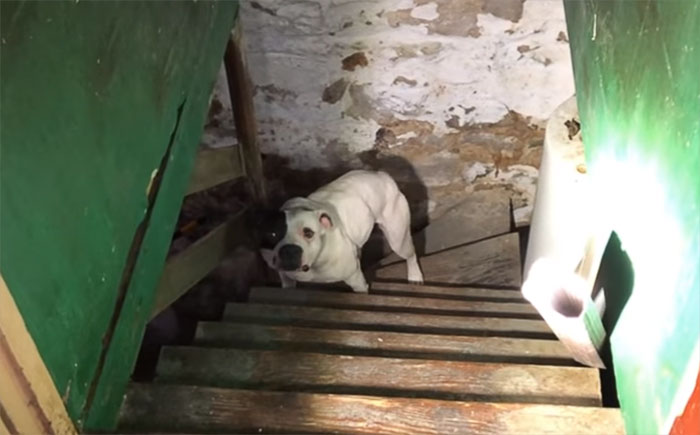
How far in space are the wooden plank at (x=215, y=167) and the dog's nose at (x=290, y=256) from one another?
1.11ft

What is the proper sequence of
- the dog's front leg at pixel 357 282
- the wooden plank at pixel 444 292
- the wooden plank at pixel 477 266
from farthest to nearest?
1. the wooden plank at pixel 477 266
2. the wooden plank at pixel 444 292
3. the dog's front leg at pixel 357 282

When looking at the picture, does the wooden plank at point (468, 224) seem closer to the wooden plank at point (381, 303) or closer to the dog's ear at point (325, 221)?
the wooden plank at point (381, 303)

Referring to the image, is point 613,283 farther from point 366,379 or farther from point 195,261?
point 195,261

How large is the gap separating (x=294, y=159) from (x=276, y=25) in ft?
2.24

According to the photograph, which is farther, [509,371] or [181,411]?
[509,371]

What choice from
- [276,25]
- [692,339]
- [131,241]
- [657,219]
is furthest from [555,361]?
[276,25]

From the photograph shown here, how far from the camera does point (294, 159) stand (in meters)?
3.19

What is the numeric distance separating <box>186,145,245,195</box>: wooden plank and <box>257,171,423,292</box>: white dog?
9.5 inches

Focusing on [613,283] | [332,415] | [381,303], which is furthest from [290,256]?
[613,283]

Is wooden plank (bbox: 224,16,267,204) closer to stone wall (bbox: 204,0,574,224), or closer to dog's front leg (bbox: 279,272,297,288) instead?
stone wall (bbox: 204,0,574,224)

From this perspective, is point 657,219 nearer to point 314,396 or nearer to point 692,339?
point 692,339

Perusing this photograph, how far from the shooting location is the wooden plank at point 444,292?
301 centimetres

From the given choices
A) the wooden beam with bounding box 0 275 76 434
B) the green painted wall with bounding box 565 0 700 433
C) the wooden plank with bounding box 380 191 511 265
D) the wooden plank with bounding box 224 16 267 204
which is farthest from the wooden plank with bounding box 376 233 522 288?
the wooden beam with bounding box 0 275 76 434

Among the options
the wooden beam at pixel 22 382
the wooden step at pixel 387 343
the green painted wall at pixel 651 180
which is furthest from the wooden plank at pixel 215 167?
the green painted wall at pixel 651 180
